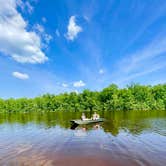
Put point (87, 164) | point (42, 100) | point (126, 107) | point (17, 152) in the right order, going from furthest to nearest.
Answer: point (42, 100) → point (126, 107) → point (17, 152) → point (87, 164)

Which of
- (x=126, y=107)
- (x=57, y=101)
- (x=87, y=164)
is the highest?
(x=57, y=101)

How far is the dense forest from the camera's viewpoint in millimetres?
114750

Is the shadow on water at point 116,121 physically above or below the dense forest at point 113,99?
below

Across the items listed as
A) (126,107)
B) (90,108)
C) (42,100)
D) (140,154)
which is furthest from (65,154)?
(42,100)

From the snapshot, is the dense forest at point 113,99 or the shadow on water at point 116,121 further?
the dense forest at point 113,99

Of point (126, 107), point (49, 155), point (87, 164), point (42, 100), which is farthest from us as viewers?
point (42, 100)

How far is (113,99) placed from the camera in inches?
4594

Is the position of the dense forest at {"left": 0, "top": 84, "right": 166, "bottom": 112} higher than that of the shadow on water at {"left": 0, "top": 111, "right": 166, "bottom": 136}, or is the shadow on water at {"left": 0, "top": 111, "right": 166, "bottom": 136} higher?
the dense forest at {"left": 0, "top": 84, "right": 166, "bottom": 112}

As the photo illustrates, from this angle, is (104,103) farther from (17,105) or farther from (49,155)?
(49,155)

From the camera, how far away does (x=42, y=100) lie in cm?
15125

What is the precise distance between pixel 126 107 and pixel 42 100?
65323 millimetres

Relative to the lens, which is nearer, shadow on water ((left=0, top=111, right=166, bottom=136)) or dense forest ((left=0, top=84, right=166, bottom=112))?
shadow on water ((left=0, top=111, right=166, bottom=136))

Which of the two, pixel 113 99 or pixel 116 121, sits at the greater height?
pixel 113 99

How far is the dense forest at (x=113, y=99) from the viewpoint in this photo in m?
115
